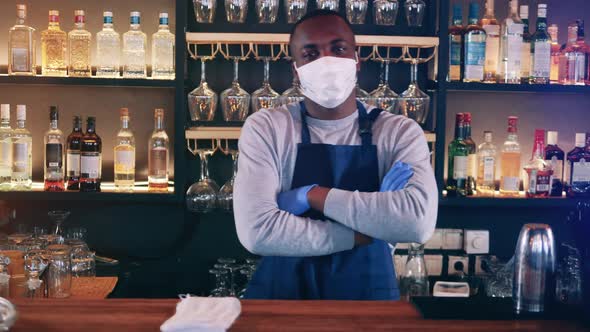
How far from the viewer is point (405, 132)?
2344 millimetres

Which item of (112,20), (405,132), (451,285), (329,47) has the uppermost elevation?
(112,20)

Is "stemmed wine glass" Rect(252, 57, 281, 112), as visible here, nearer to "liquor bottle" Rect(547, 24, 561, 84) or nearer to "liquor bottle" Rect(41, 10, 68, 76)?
"liquor bottle" Rect(41, 10, 68, 76)

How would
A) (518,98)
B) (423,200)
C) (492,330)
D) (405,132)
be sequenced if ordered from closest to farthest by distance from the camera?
(492,330) < (423,200) < (405,132) < (518,98)

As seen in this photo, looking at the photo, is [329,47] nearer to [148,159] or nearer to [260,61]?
[260,61]

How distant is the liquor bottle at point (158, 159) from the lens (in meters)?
3.18

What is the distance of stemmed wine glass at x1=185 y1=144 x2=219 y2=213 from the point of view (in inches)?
124

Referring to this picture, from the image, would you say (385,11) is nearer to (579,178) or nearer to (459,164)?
(459,164)

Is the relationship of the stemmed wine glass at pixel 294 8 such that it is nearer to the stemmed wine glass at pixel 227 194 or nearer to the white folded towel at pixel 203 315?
the stemmed wine glass at pixel 227 194

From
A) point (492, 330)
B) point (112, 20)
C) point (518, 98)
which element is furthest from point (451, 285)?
point (112, 20)

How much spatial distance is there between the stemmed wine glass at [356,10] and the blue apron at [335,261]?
92 cm

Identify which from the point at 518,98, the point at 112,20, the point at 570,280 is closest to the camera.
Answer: the point at 570,280

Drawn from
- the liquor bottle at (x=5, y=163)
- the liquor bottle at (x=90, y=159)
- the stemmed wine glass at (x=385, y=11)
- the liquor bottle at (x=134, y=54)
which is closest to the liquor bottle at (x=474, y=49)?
the stemmed wine glass at (x=385, y=11)

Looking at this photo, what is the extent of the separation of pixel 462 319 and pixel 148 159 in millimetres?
1979

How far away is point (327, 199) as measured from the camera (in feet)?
7.09
